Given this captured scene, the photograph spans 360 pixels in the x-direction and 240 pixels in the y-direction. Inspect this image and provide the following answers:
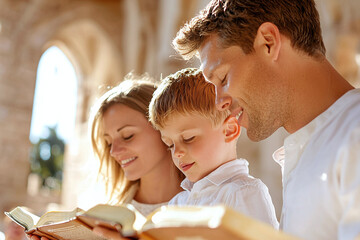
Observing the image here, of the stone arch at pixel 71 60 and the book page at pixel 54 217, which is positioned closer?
the book page at pixel 54 217

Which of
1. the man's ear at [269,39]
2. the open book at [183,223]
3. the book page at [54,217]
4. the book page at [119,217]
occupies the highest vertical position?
the man's ear at [269,39]

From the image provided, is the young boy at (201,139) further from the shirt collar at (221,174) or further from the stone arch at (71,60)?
the stone arch at (71,60)

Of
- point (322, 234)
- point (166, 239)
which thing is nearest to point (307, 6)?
point (322, 234)

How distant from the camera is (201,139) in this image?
1831mm

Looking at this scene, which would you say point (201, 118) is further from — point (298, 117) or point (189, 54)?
point (298, 117)

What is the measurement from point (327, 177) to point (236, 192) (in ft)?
1.84

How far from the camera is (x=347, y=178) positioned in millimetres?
1110

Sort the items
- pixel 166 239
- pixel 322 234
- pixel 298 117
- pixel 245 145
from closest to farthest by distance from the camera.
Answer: pixel 166 239
pixel 322 234
pixel 298 117
pixel 245 145

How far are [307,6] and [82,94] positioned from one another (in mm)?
16308

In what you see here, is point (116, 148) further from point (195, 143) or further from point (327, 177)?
point (327, 177)

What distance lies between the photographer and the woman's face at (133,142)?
2207mm

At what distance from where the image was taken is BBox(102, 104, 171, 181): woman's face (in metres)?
2.21

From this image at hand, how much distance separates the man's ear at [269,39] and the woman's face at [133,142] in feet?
3.03

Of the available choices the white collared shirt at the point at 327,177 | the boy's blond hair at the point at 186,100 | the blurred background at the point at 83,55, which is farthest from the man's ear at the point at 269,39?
the blurred background at the point at 83,55
